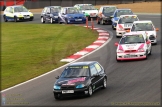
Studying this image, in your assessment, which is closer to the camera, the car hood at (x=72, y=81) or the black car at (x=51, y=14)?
the car hood at (x=72, y=81)

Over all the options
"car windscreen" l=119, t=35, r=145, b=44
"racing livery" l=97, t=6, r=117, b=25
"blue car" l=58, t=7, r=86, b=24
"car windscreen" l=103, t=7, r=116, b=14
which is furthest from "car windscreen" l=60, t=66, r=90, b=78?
"blue car" l=58, t=7, r=86, b=24

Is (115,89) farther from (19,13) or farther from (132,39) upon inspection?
(19,13)

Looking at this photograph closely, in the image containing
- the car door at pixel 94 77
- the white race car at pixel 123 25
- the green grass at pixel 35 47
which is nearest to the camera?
the car door at pixel 94 77

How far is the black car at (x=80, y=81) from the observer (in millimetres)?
17688

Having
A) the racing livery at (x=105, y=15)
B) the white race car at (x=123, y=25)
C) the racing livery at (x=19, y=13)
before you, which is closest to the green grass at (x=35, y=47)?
the white race car at (x=123, y=25)

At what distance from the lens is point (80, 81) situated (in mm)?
17859

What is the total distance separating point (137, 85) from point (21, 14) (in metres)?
32.3

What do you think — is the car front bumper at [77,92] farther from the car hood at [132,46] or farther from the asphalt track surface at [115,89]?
the car hood at [132,46]

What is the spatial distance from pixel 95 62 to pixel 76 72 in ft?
3.89

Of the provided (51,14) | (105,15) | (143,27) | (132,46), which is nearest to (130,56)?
(132,46)

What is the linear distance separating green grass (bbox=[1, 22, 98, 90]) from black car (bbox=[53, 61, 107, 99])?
3.92 meters

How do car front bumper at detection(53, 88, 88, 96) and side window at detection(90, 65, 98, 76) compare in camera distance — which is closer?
car front bumper at detection(53, 88, 88, 96)

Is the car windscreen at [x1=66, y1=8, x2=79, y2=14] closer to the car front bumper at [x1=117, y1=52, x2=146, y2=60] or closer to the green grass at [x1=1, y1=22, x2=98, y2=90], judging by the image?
the green grass at [x1=1, y1=22, x2=98, y2=90]

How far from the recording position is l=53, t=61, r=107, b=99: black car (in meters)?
17.7
